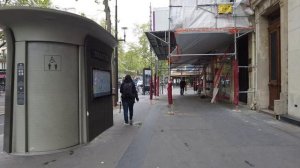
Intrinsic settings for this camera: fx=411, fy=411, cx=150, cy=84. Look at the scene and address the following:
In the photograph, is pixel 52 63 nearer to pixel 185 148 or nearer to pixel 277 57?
pixel 185 148

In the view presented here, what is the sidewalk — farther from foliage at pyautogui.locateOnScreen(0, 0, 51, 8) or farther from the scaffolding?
foliage at pyautogui.locateOnScreen(0, 0, 51, 8)

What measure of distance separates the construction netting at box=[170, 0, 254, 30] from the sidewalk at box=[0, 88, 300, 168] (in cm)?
668

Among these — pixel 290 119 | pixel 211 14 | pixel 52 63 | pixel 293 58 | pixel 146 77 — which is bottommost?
pixel 290 119

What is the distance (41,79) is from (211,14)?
11.6m

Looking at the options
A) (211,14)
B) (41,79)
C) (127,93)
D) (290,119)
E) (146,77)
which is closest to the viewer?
(41,79)

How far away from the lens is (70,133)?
880 centimetres

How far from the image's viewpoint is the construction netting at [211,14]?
17.8 meters

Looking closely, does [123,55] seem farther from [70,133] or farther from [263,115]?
[70,133]

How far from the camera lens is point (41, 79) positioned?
8305mm

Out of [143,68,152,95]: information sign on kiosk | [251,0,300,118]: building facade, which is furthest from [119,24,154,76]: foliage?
[251,0,300,118]: building facade

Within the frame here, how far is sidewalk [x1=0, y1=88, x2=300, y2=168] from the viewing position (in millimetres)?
7203

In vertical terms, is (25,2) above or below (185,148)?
above

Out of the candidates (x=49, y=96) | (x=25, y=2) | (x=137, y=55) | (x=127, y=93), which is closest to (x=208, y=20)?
(x=127, y=93)

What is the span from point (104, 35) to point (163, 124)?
3.94 m
